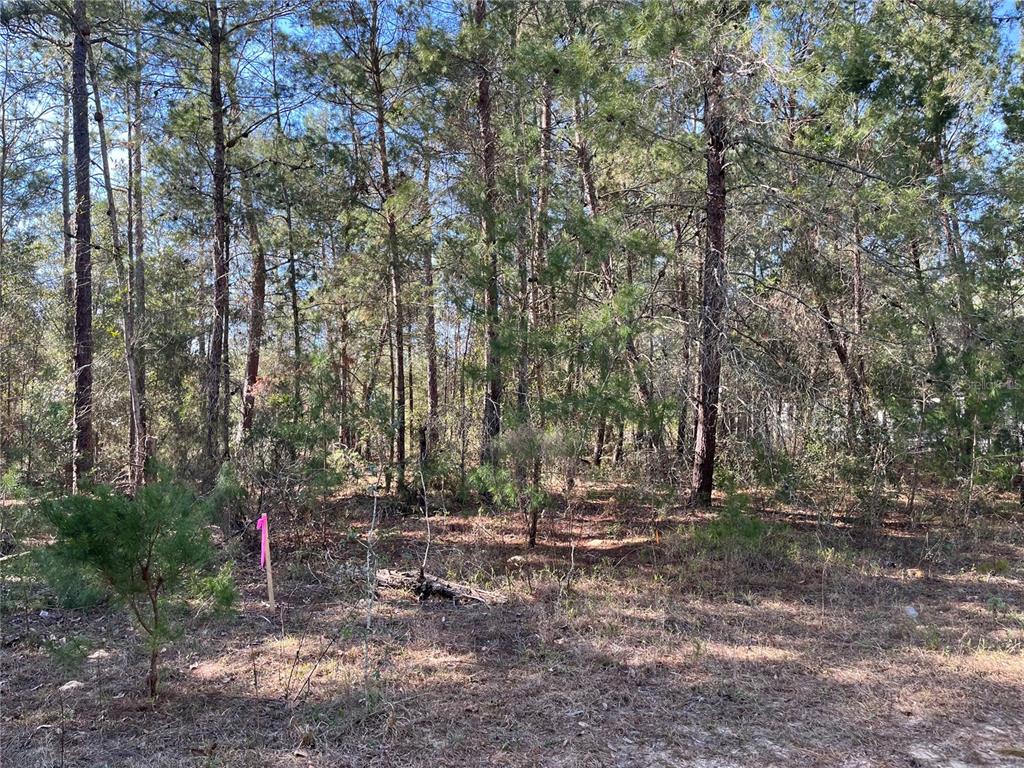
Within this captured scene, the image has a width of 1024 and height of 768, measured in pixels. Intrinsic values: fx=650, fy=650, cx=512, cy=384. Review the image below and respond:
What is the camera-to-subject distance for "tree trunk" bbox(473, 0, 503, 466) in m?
7.43

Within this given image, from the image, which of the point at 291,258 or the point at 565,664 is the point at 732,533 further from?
the point at 291,258

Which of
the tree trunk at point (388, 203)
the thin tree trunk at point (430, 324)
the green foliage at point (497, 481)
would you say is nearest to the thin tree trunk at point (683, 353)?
the green foliage at point (497, 481)

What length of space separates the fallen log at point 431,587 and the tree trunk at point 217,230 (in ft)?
11.1

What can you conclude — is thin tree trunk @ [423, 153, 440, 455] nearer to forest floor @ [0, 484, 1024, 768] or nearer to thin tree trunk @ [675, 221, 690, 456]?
forest floor @ [0, 484, 1024, 768]

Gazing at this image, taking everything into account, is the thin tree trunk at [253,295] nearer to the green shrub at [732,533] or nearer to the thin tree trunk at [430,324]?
the thin tree trunk at [430,324]

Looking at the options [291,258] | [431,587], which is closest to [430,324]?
[291,258]

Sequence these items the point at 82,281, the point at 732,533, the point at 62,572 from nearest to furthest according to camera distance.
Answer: the point at 62,572 → the point at 732,533 → the point at 82,281

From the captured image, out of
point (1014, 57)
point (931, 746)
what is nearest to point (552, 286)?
point (931, 746)

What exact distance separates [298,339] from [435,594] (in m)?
6.31

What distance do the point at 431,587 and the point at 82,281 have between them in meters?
7.22

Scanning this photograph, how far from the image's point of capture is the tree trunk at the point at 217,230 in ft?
29.5

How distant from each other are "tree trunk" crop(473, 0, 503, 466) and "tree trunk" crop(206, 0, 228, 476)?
361 cm

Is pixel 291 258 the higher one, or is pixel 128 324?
pixel 291 258

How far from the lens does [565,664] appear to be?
15.9 ft
